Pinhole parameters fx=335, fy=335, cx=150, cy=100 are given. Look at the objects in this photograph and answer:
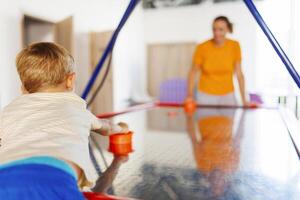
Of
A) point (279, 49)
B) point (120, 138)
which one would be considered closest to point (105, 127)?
point (120, 138)

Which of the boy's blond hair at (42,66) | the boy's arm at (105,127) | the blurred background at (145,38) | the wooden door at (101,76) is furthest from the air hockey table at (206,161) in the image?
the wooden door at (101,76)

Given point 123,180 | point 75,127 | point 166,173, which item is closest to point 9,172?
point 75,127

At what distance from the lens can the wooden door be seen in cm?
505

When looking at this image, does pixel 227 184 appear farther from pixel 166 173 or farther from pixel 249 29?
pixel 249 29

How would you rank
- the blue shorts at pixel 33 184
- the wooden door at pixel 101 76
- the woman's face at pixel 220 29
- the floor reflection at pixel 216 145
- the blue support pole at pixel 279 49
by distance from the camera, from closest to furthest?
the blue shorts at pixel 33 184, the floor reflection at pixel 216 145, the blue support pole at pixel 279 49, the woman's face at pixel 220 29, the wooden door at pixel 101 76

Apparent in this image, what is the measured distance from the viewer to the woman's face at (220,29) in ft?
7.95

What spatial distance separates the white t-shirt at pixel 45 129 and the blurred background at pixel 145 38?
2643mm

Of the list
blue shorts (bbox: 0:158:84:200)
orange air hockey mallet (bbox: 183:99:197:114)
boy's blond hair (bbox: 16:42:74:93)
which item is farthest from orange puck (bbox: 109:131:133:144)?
orange air hockey mallet (bbox: 183:99:197:114)

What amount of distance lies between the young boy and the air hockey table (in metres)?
0.16

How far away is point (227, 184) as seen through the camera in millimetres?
960

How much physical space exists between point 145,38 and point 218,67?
4.46 m

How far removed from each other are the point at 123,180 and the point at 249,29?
5475 mm

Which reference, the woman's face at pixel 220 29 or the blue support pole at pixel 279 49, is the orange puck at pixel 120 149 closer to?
the blue support pole at pixel 279 49

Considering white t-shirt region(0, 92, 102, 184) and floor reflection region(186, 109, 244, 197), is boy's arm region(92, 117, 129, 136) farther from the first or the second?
floor reflection region(186, 109, 244, 197)
